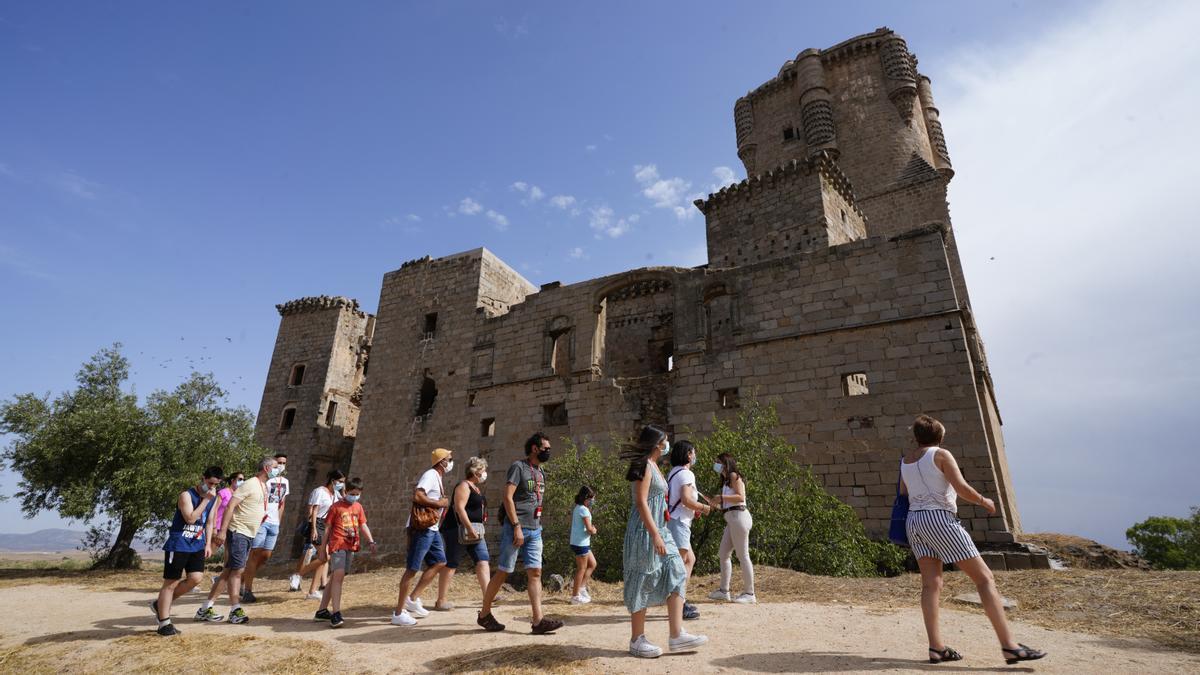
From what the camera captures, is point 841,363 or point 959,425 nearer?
point 959,425

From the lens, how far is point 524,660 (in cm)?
438

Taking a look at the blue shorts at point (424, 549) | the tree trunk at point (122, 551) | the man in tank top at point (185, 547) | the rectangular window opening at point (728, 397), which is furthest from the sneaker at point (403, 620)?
the tree trunk at point (122, 551)

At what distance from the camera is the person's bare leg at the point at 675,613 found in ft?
14.2

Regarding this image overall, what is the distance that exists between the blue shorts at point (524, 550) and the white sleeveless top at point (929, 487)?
3323mm

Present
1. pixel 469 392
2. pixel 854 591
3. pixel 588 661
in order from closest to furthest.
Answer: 1. pixel 588 661
2. pixel 854 591
3. pixel 469 392

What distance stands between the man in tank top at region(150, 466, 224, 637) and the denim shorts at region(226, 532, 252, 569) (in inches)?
28.7

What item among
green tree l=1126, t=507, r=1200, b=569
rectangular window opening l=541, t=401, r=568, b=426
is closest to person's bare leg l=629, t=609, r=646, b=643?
rectangular window opening l=541, t=401, r=568, b=426

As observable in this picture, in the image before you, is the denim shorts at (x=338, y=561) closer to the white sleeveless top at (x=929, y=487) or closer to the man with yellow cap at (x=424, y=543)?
the man with yellow cap at (x=424, y=543)

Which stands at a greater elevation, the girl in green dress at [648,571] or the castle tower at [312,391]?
the castle tower at [312,391]

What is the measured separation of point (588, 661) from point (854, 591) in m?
4.69

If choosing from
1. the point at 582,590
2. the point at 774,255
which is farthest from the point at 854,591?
the point at 774,255

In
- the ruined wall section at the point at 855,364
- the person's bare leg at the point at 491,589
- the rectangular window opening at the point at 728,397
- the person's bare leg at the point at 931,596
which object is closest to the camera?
the person's bare leg at the point at 931,596

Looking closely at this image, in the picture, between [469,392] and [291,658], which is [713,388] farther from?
[291,658]

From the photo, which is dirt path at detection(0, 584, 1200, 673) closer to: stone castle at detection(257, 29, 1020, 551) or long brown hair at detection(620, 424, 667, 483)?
long brown hair at detection(620, 424, 667, 483)
